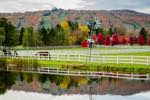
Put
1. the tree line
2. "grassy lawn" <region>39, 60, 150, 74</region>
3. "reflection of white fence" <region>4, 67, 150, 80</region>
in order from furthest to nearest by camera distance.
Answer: the tree line → "grassy lawn" <region>39, 60, 150, 74</region> → "reflection of white fence" <region>4, 67, 150, 80</region>

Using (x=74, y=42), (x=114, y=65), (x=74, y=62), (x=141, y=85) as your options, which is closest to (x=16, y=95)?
(x=141, y=85)

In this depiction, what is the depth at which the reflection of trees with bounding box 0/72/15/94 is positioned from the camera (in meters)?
40.1

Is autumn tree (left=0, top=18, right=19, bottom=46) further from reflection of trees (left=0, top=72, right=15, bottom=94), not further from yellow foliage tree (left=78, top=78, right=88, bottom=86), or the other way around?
yellow foliage tree (left=78, top=78, right=88, bottom=86)

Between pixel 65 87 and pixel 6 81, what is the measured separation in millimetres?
7128

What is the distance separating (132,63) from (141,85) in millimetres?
13257

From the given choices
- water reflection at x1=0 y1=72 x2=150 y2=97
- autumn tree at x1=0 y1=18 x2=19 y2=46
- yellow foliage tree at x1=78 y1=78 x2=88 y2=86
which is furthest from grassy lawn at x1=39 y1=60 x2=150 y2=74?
autumn tree at x1=0 y1=18 x2=19 y2=46

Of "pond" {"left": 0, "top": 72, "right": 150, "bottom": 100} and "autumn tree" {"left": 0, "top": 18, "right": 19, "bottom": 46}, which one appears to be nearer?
"pond" {"left": 0, "top": 72, "right": 150, "bottom": 100}

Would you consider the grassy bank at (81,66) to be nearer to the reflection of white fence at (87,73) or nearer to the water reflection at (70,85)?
the reflection of white fence at (87,73)

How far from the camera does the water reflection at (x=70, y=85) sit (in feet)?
123

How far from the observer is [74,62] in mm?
60062

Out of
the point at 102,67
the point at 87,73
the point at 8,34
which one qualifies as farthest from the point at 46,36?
the point at 87,73

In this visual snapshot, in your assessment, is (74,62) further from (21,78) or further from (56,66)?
(21,78)

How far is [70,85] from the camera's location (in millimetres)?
41844

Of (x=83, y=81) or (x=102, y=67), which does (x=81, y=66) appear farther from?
(x=83, y=81)
